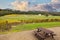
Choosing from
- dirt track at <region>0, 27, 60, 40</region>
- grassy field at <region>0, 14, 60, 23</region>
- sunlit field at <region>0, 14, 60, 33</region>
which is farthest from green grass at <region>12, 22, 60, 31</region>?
grassy field at <region>0, 14, 60, 23</region>

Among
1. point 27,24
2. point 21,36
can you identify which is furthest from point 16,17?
point 21,36

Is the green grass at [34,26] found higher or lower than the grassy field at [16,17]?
lower

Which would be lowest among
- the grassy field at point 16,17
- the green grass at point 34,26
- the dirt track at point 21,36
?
the dirt track at point 21,36

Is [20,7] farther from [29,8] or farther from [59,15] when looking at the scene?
[59,15]

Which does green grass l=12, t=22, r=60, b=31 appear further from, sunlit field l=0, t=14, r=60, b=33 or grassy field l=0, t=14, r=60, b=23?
grassy field l=0, t=14, r=60, b=23

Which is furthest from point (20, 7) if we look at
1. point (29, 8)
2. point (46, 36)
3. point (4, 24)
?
point (46, 36)

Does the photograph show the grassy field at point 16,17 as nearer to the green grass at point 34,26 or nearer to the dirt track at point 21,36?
the green grass at point 34,26

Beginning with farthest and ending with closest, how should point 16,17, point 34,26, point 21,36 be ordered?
point 34,26
point 16,17
point 21,36

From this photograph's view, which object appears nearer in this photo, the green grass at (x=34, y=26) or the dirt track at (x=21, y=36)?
the dirt track at (x=21, y=36)

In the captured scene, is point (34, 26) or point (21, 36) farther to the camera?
point (34, 26)

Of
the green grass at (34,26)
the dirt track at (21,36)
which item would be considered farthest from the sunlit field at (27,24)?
the dirt track at (21,36)

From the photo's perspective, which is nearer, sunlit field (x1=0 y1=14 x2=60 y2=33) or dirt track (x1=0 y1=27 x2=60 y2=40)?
dirt track (x1=0 y1=27 x2=60 y2=40)

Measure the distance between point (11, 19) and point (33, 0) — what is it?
1093 millimetres

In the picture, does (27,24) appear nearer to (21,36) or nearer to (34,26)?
(34,26)
